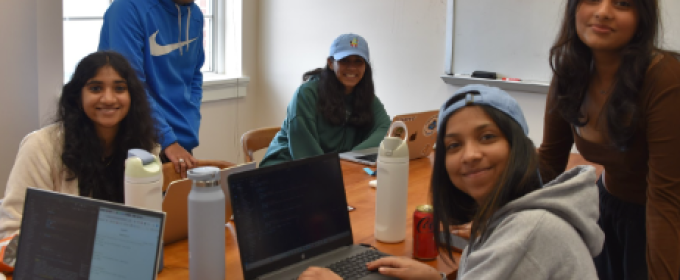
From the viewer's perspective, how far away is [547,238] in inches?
40.9

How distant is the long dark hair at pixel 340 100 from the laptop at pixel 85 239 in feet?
5.60

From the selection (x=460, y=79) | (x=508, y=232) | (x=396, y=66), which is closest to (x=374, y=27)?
(x=396, y=66)

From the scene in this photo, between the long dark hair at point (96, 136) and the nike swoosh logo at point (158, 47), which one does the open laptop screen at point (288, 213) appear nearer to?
the long dark hair at point (96, 136)

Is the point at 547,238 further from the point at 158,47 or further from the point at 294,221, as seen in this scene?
the point at 158,47

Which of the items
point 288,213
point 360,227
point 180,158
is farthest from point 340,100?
point 288,213

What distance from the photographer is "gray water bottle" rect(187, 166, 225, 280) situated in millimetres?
1188

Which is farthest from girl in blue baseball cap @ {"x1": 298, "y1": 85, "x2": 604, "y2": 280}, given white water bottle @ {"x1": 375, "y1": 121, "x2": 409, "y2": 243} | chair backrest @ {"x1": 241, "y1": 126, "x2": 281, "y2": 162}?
chair backrest @ {"x1": 241, "y1": 126, "x2": 281, "y2": 162}

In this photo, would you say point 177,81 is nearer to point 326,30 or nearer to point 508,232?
point 326,30

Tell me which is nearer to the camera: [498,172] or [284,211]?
[498,172]

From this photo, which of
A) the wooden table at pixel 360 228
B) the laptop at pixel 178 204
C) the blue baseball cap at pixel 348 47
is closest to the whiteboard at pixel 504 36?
the wooden table at pixel 360 228

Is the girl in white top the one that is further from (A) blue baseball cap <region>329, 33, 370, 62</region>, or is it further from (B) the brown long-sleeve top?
(B) the brown long-sleeve top

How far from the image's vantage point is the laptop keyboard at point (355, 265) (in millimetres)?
1383

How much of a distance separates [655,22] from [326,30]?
2.89 meters

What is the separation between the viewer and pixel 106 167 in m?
1.91
